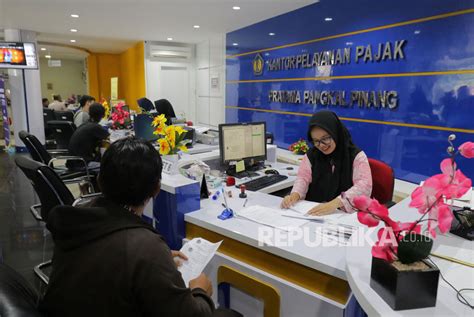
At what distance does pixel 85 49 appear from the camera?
11.2 m

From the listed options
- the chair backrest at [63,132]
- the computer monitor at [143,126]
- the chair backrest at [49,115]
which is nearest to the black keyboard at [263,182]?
the computer monitor at [143,126]

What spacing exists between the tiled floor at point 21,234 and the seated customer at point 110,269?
70.1 inches

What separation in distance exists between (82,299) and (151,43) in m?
8.94

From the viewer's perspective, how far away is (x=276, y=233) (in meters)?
1.59

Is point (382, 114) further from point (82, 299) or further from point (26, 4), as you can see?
point (26, 4)

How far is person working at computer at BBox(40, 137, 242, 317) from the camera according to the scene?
920 millimetres

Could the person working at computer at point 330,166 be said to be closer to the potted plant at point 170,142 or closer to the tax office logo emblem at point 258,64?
the potted plant at point 170,142

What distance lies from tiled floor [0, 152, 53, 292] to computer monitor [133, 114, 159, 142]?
1.45m

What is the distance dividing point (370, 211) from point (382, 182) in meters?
1.55

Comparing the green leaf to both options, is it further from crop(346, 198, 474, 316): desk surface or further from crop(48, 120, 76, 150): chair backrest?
crop(48, 120, 76, 150): chair backrest

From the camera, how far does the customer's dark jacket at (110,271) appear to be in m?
0.92

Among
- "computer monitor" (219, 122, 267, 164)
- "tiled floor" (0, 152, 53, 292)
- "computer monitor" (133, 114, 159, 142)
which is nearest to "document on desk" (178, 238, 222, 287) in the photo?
"computer monitor" (219, 122, 267, 164)

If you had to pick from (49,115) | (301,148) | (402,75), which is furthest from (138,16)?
(402,75)

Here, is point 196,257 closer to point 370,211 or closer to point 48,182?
point 370,211
